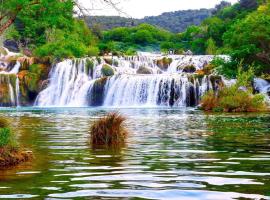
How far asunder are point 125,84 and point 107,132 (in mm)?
42839

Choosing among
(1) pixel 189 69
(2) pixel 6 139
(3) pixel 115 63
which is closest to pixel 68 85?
(3) pixel 115 63

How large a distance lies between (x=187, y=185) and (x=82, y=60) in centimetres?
5916

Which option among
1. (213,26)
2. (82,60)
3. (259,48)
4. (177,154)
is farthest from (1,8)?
(213,26)

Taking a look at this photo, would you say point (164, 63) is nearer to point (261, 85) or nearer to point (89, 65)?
point (89, 65)

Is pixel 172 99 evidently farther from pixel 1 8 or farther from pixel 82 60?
pixel 1 8

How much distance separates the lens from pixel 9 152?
11.9 meters

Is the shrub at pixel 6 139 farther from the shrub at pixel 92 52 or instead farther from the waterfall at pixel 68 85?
the shrub at pixel 92 52

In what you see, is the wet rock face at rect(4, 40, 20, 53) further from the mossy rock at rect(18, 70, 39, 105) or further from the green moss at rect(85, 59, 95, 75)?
the green moss at rect(85, 59, 95, 75)

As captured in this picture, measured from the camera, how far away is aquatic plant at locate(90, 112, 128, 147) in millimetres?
16000

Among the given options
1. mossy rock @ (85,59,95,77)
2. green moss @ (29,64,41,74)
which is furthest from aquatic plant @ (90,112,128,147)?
green moss @ (29,64,41,74)

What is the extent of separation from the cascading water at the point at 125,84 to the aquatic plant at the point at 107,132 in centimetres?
3983

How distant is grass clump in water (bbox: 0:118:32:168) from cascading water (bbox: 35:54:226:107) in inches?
1737

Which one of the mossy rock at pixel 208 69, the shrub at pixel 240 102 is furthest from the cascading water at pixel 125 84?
the shrub at pixel 240 102

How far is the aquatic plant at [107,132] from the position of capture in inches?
630
